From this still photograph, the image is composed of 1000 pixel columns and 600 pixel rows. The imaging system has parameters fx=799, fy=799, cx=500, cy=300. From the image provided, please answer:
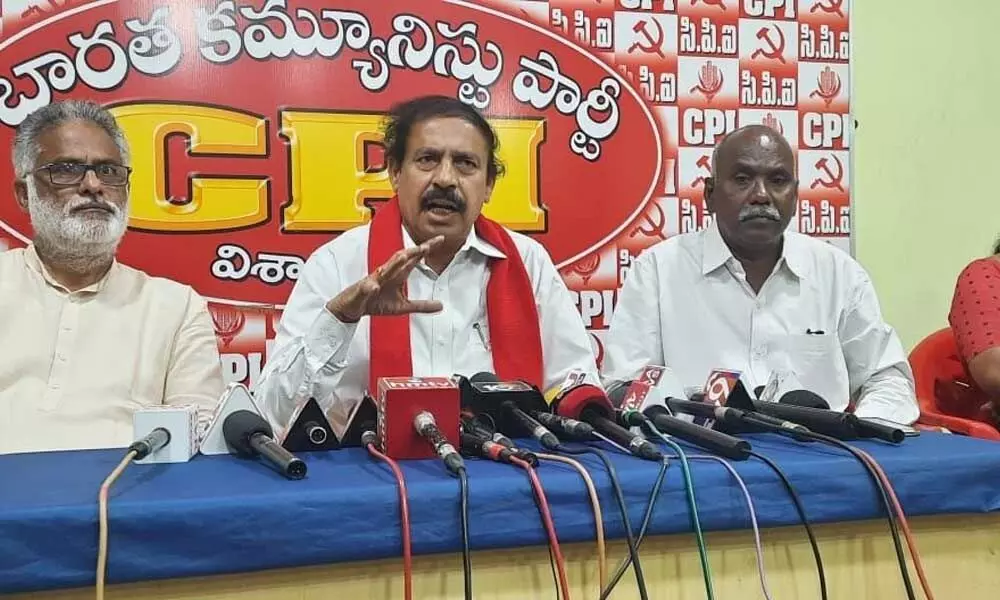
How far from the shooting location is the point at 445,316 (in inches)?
73.1

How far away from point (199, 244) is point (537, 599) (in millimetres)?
1551

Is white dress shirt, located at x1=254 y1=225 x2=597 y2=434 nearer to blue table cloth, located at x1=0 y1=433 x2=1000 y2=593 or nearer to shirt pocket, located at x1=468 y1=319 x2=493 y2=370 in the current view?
shirt pocket, located at x1=468 y1=319 x2=493 y2=370

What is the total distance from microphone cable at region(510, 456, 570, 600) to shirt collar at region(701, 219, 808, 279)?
129cm

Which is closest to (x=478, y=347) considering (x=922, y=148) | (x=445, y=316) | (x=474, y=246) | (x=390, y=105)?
(x=445, y=316)

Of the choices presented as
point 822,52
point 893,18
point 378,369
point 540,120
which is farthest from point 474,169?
point 893,18

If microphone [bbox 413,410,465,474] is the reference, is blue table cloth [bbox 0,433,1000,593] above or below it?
below

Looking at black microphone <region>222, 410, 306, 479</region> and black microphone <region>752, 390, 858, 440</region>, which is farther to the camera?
black microphone <region>752, 390, 858, 440</region>

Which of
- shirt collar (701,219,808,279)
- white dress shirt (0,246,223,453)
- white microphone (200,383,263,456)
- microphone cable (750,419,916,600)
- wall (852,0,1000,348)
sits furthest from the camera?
wall (852,0,1000,348)

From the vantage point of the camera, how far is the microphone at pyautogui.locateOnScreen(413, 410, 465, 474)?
0.97 m

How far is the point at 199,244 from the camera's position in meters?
2.17

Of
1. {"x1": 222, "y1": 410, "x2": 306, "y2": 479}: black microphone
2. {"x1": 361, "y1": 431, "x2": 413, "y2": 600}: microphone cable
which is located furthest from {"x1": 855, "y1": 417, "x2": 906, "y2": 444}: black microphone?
{"x1": 222, "y1": 410, "x2": 306, "y2": 479}: black microphone

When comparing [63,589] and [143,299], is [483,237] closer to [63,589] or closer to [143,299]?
[143,299]

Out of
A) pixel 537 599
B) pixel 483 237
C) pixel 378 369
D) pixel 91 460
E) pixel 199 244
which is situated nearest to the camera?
pixel 537 599

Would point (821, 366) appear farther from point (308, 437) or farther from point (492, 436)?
point (308, 437)
